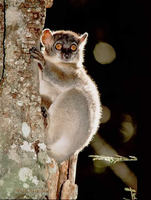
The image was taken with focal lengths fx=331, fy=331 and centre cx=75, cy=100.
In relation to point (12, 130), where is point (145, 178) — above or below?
below

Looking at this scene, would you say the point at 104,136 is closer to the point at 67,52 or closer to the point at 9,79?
the point at 67,52

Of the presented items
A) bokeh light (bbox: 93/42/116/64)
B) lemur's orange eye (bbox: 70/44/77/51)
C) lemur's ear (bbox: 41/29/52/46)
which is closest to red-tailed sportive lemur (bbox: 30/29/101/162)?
lemur's ear (bbox: 41/29/52/46)

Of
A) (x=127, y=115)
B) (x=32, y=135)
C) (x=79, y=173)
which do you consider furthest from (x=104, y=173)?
(x=32, y=135)

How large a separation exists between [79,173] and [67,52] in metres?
7.44

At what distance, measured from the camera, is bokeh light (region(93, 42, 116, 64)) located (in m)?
11.3

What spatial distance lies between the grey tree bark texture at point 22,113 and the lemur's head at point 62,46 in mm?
1730

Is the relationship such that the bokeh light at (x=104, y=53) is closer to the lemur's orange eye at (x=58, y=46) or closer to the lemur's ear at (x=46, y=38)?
the lemur's orange eye at (x=58, y=46)

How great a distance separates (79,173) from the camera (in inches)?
468

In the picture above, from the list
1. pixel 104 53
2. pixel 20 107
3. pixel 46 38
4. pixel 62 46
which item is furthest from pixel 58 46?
pixel 104 53

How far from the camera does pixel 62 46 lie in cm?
532

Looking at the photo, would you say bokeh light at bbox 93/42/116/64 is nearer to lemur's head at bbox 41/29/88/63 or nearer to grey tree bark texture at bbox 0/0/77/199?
lemur's head at bbox 41/29/88/63

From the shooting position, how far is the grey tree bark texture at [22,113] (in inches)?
112

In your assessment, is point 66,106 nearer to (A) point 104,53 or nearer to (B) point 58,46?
(B) point 58,46

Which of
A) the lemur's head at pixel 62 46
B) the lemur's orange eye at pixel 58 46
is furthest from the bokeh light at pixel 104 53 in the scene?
the lemur's orange eye at pixel 58 46
